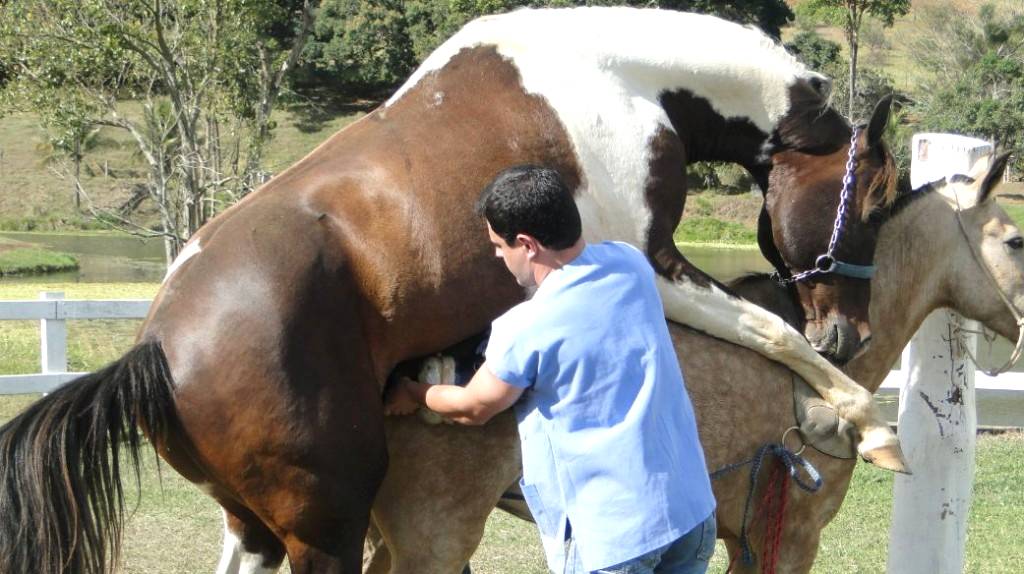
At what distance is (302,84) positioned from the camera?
5338 centimetres

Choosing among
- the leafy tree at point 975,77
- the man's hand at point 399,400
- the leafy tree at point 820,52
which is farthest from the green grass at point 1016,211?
the man's hand at point 399,400

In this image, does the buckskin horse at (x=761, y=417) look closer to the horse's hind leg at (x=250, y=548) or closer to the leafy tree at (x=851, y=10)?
the horse's hind leg at (x=250, y=548)

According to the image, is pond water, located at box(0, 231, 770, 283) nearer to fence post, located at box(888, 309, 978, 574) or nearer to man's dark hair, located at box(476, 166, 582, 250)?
fence post, located at box(888, 309, 978, 574)

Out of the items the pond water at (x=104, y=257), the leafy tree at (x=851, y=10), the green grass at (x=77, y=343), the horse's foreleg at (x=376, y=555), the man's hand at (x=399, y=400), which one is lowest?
the pond water at (x=104, y=257)

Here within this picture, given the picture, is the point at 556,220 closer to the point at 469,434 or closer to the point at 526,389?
the point at 526,389

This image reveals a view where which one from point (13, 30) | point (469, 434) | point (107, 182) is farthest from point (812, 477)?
point (107, 182)

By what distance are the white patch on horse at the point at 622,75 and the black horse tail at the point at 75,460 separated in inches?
44.8

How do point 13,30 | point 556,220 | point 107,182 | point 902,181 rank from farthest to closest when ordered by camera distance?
point 107,182 → point 13,30 → point 902,181 → point 556,220

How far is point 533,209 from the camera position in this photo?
2471 mm

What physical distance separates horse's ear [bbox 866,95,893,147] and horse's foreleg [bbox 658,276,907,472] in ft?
2.22

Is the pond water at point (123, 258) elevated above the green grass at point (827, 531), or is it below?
below

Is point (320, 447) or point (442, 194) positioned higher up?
point (442, 194)

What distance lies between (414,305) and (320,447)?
1.46 ft

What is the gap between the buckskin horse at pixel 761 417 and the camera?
3.21 metres
